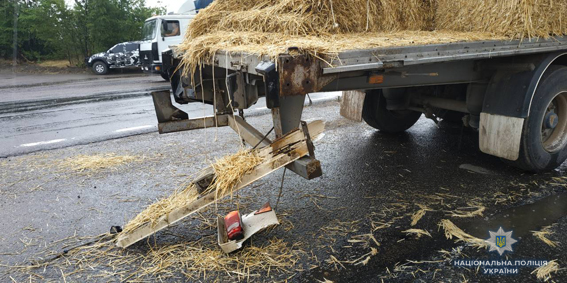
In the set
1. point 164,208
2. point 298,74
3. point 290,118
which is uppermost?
point 298,74

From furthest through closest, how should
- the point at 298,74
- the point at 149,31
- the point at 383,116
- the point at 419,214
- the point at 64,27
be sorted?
the point at 64,27 < the point at 149,31 < the point at 383,116 < the point at 419,214 < the point at 298,74

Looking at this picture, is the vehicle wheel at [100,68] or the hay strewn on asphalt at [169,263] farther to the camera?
the vehicle wheel at [100,68]

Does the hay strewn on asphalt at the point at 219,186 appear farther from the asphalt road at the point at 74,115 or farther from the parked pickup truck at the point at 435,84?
the asphalt road at the point at 74,115

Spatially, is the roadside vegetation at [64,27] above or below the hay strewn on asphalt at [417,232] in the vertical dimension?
above

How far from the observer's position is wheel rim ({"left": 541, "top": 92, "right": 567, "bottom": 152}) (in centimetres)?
473

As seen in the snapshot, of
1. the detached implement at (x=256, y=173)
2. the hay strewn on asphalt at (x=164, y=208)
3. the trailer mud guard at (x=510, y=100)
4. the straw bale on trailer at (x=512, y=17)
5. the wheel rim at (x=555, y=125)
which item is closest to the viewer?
the detached implement at (x=256, y=173)

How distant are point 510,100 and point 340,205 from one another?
2.08 metres

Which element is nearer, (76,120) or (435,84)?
(435,84)

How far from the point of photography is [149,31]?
1812 cm

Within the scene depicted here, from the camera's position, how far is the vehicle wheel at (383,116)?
6219 mm

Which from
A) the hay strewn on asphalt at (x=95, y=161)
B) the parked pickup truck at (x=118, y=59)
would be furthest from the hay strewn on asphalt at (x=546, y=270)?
the parked pickup truck at (x=118, y=59)

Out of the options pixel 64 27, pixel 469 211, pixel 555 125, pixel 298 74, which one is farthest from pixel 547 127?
pixel 64 27

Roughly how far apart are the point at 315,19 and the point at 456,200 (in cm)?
224

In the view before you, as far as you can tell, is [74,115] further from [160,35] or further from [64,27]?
[64,27]
